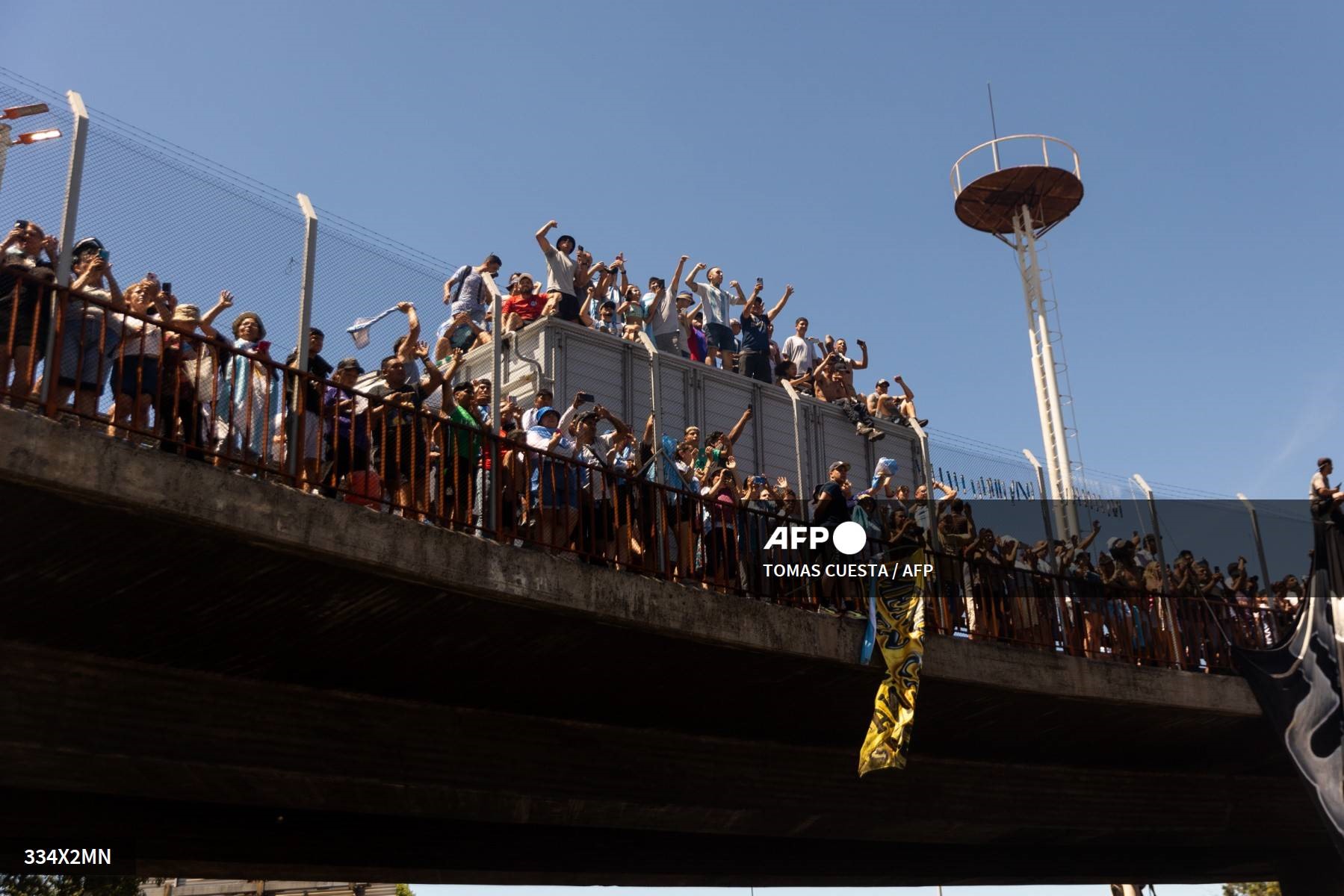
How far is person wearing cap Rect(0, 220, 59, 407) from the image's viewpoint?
24.2 ft

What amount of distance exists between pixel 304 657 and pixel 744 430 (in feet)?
24.3

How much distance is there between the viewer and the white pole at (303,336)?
8656 mm

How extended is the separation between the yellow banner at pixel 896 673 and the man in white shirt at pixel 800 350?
18.2 ft

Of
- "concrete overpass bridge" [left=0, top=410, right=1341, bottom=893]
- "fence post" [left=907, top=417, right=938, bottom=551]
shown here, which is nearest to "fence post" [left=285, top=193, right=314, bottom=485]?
"concrete overpass bridge" [left=0, top=410, right=1341, bottom=893]

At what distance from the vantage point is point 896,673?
38.7 ft

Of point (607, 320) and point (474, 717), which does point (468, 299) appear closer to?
point (607, 320)

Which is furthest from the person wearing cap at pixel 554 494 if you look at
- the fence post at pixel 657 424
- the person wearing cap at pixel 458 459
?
the fence post at pixel 657 424

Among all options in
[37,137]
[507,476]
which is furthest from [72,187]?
[507,476]

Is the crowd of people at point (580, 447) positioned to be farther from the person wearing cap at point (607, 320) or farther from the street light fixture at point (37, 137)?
the street light fixture at point (37, 137)

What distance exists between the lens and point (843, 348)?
17.8 m

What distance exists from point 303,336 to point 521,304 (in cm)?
485

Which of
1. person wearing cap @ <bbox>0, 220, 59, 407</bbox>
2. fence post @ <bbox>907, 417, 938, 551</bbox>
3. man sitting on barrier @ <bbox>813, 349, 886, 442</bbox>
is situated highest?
man sitting on barrier @ <bbox>813, 349, 886, 442</bbox>

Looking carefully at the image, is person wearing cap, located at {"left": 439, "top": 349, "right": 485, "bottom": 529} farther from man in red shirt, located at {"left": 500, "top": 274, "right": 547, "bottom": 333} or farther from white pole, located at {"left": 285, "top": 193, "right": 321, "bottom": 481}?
man in red shirt, located at {"left": 500, "top": 274, "right": 547, "bottom": 333}

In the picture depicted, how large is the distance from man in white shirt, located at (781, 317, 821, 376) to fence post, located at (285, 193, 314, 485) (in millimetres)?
8317
